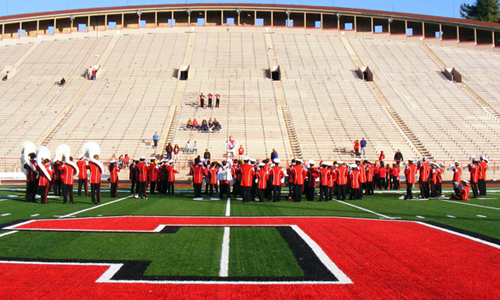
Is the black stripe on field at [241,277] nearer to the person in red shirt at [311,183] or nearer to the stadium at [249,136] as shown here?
the stadium at [249,136]

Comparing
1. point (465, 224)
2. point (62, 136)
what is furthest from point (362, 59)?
point (465, 224)

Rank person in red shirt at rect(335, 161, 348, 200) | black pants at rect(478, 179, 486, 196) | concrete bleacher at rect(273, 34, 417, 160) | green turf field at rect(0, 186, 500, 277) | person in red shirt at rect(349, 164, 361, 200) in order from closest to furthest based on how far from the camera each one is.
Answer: green turf field at rect(0, 186, 500, 277) < person in red shirt at rect(335, 161, 348, 200) < person in red shirt at rect(349, 164, 361, 200) < black pants at rect(478, 179, 486, 196) < concrete bleacher at rect(273, 34, 417, 160)

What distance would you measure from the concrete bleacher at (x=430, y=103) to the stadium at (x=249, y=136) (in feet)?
0.66

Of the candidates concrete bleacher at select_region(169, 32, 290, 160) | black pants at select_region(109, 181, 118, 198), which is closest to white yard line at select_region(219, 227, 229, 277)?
black pants at select_region(109, 181, 118, 198)

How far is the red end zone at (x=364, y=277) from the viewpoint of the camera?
11.9ft

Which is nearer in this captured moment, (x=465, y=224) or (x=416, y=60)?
(x=465, y=224)

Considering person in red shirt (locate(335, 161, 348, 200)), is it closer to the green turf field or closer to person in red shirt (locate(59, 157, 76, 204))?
the green turf field

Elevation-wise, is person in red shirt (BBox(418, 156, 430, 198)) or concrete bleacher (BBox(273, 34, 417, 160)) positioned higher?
concrete bleacher (BBox(273, 34, 417, 160))

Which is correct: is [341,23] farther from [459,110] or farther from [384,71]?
[459,110]

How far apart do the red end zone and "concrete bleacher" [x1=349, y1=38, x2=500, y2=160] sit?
20.9 m

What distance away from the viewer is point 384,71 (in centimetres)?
3662

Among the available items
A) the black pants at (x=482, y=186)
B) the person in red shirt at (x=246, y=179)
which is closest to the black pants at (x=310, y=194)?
the person in red shirt at (x=246, y=179)

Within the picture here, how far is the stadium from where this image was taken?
425 centimetres

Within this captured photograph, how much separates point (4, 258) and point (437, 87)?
36700 millimetres
